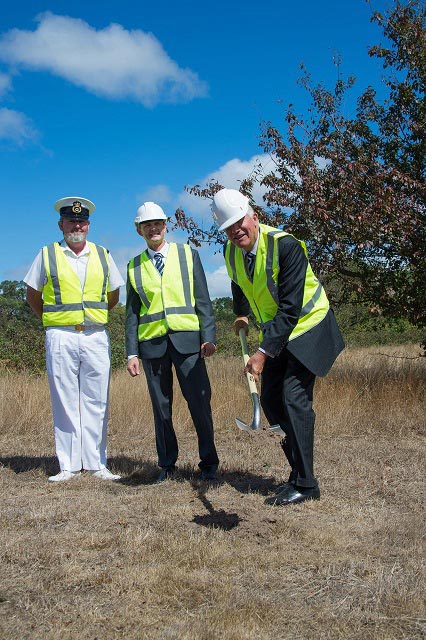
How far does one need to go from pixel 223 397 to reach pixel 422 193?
11.4 ft

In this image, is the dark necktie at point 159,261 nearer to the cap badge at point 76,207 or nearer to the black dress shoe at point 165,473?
the cap badge at point 76,207

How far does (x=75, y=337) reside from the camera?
18.6 ft

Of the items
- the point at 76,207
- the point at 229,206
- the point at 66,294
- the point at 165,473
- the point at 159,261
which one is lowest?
the point at 165,473

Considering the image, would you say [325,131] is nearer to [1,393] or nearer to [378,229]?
[378,229]

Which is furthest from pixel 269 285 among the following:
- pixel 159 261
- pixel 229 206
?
pixel 159 261

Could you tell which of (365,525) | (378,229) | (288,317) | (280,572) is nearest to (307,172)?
(378,229)

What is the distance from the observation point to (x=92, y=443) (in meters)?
5.75

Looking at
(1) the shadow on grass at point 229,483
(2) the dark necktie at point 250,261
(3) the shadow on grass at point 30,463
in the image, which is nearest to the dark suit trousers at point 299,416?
(1) the shadow on grass at point 229,483

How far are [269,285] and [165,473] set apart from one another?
195cm

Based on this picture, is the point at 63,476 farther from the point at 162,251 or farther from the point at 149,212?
the point at 149,212

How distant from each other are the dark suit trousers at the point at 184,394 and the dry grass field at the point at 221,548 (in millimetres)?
273

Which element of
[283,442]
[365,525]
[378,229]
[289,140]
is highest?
[289,140]

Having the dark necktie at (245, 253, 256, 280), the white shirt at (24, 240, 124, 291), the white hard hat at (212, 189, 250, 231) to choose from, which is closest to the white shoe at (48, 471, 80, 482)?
the white shirt at (24, 240, 124, 291)

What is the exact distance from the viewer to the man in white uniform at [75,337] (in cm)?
564
